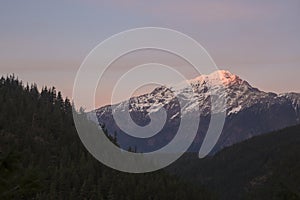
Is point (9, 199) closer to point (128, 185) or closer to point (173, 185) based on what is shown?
point (128, 185)

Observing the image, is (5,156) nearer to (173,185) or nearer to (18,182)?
(18,182)

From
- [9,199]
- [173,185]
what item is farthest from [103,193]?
[9,199]

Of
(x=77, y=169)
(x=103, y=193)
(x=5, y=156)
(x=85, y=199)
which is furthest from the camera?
(x=77, y=169)

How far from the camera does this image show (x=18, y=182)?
11547 mm

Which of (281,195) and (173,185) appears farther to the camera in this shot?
(173,185)

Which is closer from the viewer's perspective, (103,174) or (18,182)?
(18,182)

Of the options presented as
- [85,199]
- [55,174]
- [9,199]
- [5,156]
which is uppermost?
[55,174]

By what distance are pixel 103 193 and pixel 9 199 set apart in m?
169

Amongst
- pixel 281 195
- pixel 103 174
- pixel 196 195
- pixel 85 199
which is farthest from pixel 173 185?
pixel 281 195

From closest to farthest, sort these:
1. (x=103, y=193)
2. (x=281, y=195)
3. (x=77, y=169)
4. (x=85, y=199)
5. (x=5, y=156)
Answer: (x=5, y=156), (x=281, y=195), (x=85, y=199), (x=103, y=193), (x=77, y=169)

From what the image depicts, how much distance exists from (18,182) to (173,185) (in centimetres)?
18797

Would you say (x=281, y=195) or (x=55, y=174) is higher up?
(x=55, y=174)

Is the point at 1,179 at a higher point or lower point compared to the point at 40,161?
lower

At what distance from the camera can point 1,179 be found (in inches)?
460
